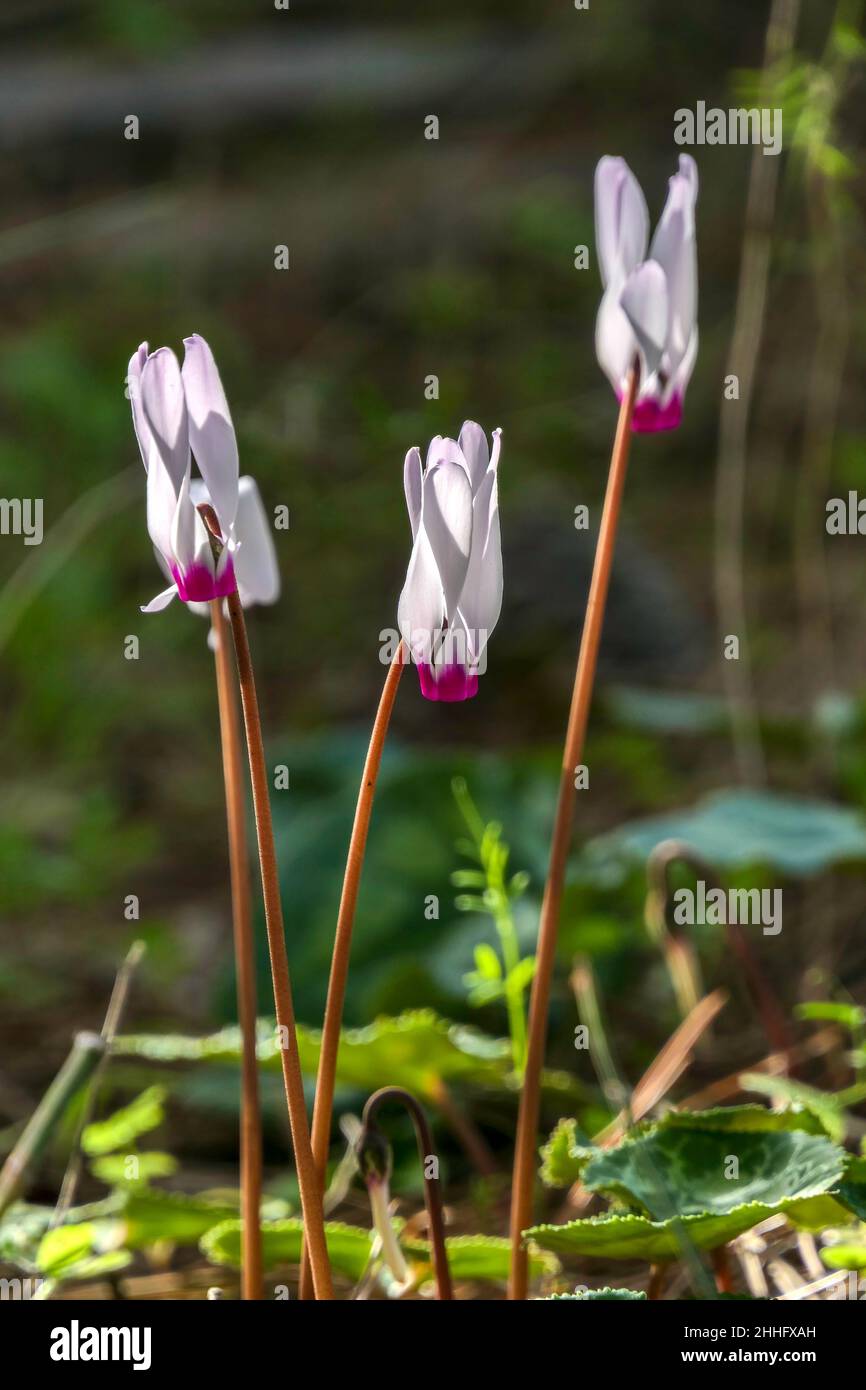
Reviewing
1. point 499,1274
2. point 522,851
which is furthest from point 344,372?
point 499,1274

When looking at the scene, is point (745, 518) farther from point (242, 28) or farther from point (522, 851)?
point (242, 28)

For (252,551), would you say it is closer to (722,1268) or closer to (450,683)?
(450,683)

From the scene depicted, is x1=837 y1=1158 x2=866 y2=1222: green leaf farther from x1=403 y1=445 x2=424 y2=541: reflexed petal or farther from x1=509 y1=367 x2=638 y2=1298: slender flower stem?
x1=403 y1=445 x2=424 y2=541: reflexed petal

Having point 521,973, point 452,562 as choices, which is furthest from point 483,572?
point 521,973

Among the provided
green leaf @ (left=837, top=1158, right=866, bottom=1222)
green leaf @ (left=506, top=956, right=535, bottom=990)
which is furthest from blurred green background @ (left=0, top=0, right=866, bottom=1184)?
green leaf @ (left=837, top=1158, right=866, bottom=1222)

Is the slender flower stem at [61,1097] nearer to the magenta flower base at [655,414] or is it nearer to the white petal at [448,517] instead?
the white petal at [448,517]

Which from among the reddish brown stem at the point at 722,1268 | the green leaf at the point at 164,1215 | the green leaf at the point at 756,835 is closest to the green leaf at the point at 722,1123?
the reddish brown stem at the point at 722,1268
